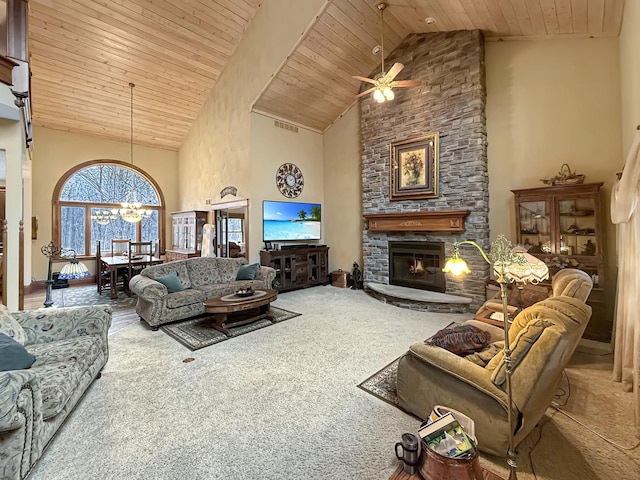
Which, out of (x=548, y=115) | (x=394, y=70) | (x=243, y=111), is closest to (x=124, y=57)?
(x=243, y=111)

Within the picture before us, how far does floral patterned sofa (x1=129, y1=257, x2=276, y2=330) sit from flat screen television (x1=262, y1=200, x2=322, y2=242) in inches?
44.3

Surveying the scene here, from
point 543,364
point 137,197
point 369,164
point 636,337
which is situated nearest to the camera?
point 543,364

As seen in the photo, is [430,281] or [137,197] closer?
[430,281]

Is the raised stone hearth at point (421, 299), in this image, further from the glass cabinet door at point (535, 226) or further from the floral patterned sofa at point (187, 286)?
the floral patterned sofa at point (187, 286)

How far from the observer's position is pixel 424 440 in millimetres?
1354

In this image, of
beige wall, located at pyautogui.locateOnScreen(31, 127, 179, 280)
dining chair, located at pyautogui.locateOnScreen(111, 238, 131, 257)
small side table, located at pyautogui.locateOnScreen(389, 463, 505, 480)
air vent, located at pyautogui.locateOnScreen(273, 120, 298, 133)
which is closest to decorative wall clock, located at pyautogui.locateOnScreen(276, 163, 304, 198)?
air vent, located at pyautogui.locateOnScreen(273, 120, 298, 133)

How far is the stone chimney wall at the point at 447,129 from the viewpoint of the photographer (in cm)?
473

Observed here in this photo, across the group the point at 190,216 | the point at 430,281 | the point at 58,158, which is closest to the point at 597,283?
the point at 430,281

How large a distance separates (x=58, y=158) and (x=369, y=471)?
952 cm

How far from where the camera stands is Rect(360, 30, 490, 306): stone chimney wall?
473cm

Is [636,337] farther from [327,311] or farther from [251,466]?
[327,311]

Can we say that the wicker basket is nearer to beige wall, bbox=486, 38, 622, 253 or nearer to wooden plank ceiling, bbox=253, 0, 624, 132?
beige wall, bbox=486, 38, 622, 253

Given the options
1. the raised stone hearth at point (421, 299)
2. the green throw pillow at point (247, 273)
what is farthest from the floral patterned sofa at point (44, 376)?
the raised stone hearth at point (421, 299)

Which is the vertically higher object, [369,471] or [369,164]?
[369,164]
